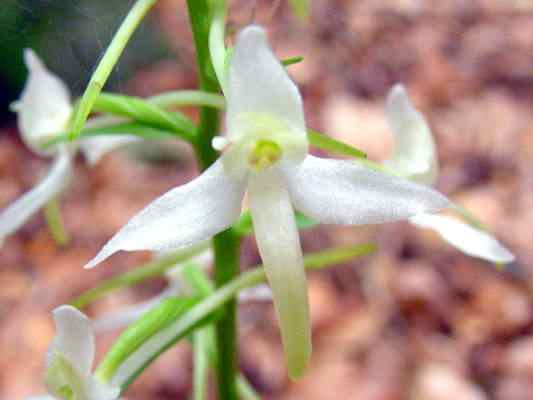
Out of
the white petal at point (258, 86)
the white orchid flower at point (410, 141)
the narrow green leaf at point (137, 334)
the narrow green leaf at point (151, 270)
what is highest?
the white petal at point (258, 86)

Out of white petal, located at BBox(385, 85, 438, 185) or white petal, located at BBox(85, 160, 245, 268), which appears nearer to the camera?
white petal, located at BBox(85, 160, 245, 268)

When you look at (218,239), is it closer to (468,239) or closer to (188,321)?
(188,321)

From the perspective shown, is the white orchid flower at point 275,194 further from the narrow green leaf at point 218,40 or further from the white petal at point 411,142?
the white petal at point 411,142

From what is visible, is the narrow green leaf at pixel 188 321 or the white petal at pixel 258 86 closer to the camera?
the white petal at pixel 258 86

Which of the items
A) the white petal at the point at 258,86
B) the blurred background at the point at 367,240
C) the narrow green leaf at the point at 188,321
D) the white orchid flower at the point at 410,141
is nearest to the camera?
the white petal at the point at 258,86

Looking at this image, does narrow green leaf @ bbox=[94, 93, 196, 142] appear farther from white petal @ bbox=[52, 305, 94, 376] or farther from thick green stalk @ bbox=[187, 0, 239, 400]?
white petal @ bbox=[52, 305, 94, 376]

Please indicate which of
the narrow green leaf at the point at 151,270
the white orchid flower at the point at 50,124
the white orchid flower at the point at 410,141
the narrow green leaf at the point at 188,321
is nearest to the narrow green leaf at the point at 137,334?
the narrow green leaf at the point at 188,321

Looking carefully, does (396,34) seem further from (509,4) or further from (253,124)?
(253,124)

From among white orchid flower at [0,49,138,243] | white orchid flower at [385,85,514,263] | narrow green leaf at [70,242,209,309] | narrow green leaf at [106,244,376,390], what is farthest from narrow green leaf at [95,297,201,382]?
white orchid flower at [385,85,514,263]
